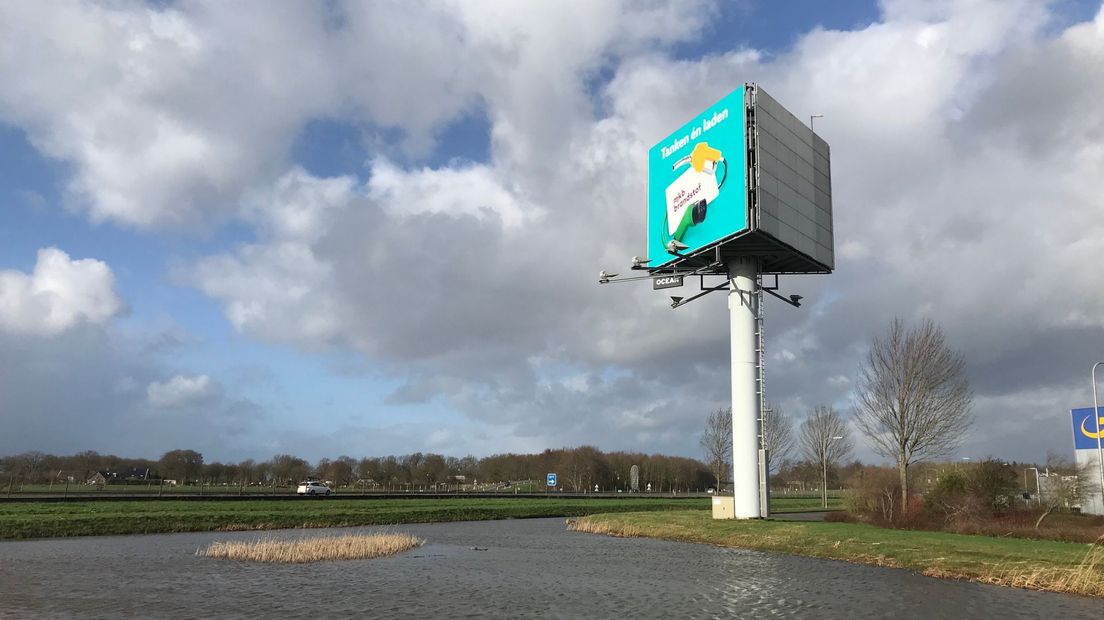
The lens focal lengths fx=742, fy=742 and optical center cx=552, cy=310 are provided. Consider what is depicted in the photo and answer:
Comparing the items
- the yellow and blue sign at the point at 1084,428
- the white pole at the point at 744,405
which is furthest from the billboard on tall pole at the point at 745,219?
the yellow and blue sign at the point at 1084,428

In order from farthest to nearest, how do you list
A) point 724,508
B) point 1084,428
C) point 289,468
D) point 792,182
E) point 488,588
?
point 289,468, point 1084,428, point 792,182, point 724,508, point 488,588

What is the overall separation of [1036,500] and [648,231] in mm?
31445

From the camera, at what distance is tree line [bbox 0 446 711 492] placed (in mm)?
152000

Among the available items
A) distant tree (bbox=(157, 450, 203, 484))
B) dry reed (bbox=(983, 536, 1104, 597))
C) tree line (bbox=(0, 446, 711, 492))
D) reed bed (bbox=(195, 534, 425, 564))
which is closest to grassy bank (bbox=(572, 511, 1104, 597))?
dry reed (bbox=(983, 536, 1104, 597))

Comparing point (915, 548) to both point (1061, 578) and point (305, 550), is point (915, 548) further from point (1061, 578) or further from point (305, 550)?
point (305, 550)

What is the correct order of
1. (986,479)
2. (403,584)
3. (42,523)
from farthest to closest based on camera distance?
(986,479), (42,523), (403,584)

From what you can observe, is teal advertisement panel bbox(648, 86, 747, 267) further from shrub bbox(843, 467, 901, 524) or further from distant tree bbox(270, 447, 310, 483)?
distant tree bbox(270, 447, 310, 483)

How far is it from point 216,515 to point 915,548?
42.6 metres

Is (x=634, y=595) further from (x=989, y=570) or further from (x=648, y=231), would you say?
(x=648, y=231)

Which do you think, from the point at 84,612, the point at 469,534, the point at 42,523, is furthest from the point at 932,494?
the point at 42,523

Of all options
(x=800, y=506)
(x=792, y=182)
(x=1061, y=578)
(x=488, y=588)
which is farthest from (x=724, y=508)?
(x=800, y=506)

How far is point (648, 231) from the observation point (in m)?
57.1

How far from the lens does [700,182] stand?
51.7 metres

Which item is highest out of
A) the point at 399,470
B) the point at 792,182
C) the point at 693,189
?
the point at 792,182
